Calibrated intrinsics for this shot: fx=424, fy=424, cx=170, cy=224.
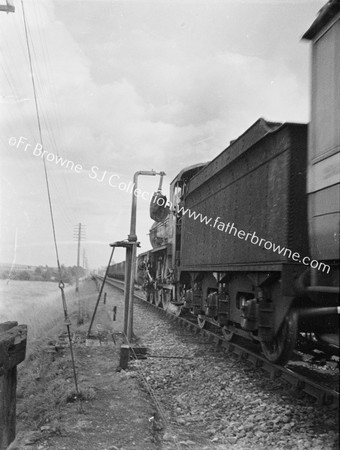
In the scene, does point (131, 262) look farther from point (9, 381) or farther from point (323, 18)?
point (323, 18)

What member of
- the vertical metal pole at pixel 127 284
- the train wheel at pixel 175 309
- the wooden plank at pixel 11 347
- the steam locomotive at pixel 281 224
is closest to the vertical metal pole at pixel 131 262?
the vertical metal pole at pixel 127 284

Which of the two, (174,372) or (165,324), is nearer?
(174,372)

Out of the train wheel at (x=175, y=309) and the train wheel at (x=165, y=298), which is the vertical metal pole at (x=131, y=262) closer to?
the train wheel at (x=175, y=309)

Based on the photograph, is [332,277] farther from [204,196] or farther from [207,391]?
[204,196]

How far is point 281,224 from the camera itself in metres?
4.44

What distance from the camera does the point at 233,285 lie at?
6430 millimetres

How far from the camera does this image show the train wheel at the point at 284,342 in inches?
166

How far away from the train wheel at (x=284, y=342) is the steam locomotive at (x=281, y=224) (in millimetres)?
11

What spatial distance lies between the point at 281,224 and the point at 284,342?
1.23 metres

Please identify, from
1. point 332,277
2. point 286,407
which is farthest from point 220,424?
point 332,277

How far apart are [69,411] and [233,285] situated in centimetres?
304

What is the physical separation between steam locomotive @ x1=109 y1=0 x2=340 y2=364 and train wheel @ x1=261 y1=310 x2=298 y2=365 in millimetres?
11

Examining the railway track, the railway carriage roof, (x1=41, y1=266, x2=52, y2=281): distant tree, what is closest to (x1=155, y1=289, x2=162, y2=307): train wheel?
the railway track

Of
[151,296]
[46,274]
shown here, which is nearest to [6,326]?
[151,296]
